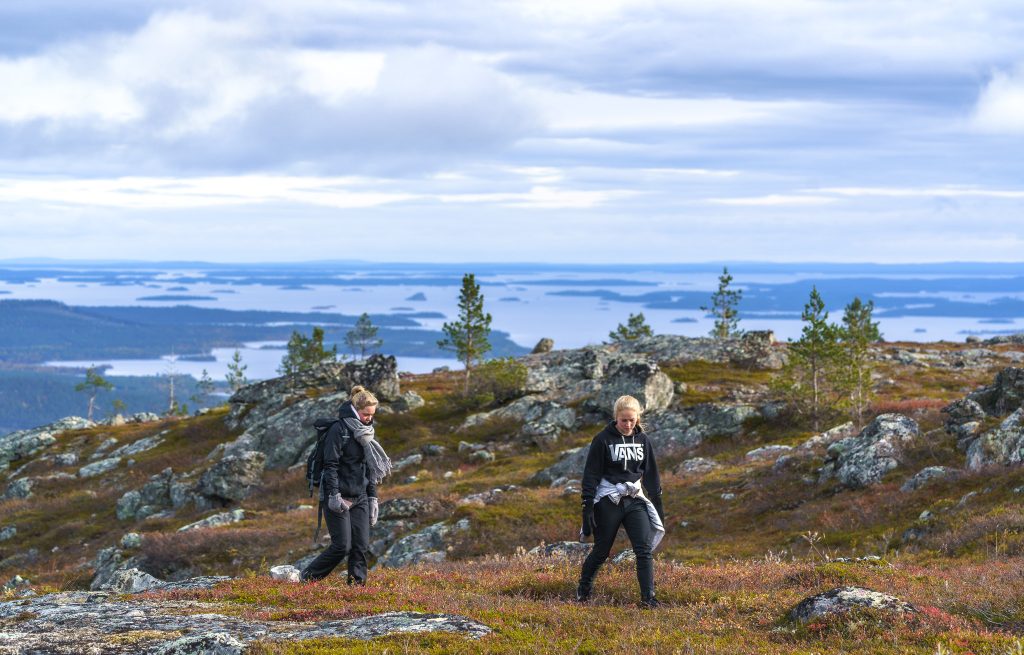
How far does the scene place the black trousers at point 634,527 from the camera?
13.6m

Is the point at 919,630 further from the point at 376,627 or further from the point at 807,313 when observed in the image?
the point at 807,313

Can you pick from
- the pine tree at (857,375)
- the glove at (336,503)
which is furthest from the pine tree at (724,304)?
the glove at (336,503)

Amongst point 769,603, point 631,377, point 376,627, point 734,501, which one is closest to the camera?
point 376,627

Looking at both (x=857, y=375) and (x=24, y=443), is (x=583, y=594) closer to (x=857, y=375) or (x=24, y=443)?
(x=857, y=375)

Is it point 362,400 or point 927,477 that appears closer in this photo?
point 362,400

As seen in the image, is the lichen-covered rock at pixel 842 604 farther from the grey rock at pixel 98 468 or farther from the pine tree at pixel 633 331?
the pine tree at pixel 633 331

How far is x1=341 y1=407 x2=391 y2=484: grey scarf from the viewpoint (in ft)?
49.9

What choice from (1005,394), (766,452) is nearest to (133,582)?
(766,452)

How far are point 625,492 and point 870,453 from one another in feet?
62.3

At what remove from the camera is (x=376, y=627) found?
11.9m

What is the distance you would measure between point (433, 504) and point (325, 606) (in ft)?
76.0

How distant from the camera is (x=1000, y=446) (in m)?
26.1

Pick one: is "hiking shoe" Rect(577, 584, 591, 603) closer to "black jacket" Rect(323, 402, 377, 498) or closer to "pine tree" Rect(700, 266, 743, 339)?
"black jacket" Rect(323, 402, 377, 498)

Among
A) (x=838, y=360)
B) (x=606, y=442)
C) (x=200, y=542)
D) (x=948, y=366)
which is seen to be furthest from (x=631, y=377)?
(x=606, y=442)
